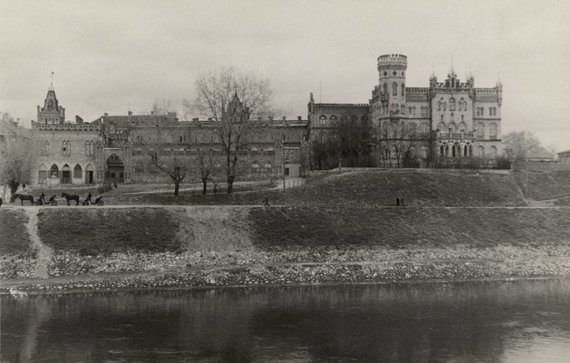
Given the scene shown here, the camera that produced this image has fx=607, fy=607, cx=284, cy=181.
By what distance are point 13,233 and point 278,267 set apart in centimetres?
1721

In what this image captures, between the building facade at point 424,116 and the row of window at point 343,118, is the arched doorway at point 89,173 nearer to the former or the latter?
the building facade at point 424,116

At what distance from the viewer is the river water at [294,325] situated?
22.7 meters

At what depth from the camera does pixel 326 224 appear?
150ft

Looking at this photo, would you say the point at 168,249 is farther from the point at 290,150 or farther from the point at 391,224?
the point at 290,150

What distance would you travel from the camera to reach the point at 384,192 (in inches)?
2279

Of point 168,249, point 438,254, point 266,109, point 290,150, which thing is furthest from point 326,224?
point 290,150

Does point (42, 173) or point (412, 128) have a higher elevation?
point (412, 128)

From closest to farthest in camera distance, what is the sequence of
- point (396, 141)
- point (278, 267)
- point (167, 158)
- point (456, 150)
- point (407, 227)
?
point (278, 267) → point (407, 227) → point (167, 158) → point (396, 141) → point (456, 150)

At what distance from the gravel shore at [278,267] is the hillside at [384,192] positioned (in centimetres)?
1255

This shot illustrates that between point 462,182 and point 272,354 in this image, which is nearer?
point 272,354

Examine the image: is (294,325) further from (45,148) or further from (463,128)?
(463,128)

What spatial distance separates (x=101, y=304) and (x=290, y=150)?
46961mm

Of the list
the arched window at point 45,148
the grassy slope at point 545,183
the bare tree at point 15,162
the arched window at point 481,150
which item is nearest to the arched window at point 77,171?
the arched window at point 45,148

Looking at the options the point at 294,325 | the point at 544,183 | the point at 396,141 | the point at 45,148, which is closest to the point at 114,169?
the point at 45,148
